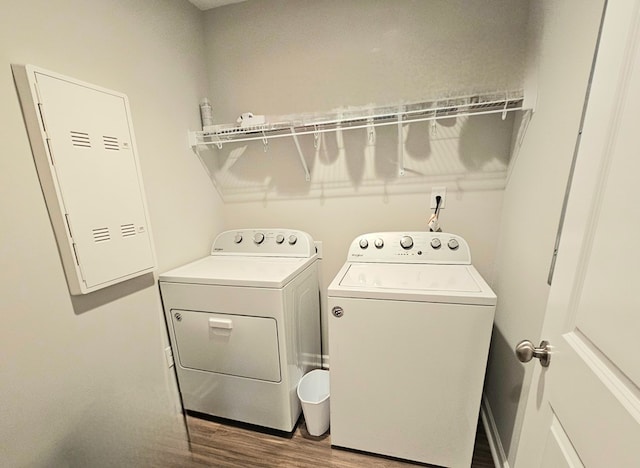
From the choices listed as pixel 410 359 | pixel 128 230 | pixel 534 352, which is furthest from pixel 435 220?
pixel 128 230

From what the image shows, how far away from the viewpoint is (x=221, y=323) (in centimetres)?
141

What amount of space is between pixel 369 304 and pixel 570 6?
133 cm

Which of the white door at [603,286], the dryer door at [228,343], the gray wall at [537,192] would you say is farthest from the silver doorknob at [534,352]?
the dryer door at [228,343]

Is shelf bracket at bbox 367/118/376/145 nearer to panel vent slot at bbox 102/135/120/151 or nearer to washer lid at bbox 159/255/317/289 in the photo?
washer lid at bbox 159/255/317/289

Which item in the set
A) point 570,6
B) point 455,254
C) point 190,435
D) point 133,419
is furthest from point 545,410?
point 190,435

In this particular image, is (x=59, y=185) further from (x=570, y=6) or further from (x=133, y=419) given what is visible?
(x=570, y=6)

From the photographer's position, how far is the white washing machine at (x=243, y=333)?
1357 millimetres

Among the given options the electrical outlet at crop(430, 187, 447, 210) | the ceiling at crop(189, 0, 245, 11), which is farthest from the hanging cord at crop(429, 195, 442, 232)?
the ceiling at crop(189, 0, 245, 11)

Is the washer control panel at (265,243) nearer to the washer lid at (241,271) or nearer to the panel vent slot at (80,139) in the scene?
the washer lid at (241,271)

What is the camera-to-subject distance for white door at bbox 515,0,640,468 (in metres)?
0.44

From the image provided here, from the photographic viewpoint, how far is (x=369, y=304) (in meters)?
1.18

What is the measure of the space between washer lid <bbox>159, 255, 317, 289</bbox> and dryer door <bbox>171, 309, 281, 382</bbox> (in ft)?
0.62

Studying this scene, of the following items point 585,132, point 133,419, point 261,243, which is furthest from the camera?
point 261,243

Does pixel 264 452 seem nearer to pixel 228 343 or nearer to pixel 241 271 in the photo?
pixel 228 343
